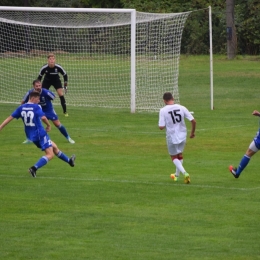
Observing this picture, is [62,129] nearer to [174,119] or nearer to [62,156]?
[62,156]

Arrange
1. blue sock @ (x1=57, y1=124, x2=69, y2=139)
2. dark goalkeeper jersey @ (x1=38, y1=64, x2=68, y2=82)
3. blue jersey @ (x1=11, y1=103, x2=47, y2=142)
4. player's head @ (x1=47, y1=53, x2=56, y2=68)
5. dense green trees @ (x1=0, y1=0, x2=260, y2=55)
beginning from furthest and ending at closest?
dense green trees @ (x1=0, y1=0, x2=260, y2=55)
dark goalkeeper jersey @ (x1=38, y1=64, x2=68, y2=82)
player's head @ (x1=47, y1=53, x2=56, y2=68)
blue sock @ (x1=57, y1=124, x2=69, y2=139)
blue jersey @ (x1=11, y1=103, x2=47, y2=142)

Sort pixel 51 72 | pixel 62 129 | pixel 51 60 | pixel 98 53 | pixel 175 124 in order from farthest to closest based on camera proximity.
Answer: pixel 98 53, pixel 51 72, pixel 51 60, pixel 62 129, pixel 175 124

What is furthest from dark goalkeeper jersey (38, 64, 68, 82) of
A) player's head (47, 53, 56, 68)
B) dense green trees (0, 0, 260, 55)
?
dense green trees (0, 0, 260, 55)

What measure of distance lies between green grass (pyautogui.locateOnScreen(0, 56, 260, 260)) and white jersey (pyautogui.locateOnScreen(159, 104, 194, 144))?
0.83m

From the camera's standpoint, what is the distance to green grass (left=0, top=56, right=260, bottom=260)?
1062 centimetres

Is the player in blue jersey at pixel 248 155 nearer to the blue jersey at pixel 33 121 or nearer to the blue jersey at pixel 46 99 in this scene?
the blue jersey at pixel 33 121

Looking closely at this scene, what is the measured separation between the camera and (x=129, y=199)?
13.7 meters

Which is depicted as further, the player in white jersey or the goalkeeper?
the goalkeeper

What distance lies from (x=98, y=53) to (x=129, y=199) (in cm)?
2041

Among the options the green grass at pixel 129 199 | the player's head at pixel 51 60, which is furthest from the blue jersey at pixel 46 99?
the player's head at pixel 51 60

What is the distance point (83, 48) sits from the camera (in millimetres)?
33906

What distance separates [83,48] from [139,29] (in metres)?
4.40

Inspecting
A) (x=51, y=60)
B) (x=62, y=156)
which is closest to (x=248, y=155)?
(x=62, y=156)

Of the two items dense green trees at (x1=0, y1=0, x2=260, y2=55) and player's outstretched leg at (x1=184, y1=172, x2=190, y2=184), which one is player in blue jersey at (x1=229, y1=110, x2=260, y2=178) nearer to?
player's outstretched leg at (x1=184, y1=172, x2=190, y2=184)
